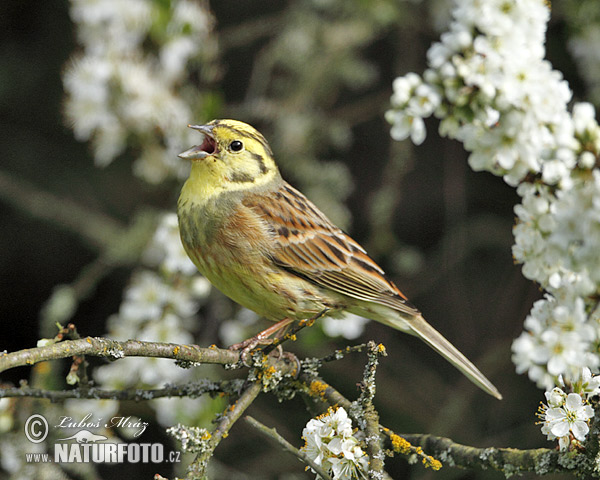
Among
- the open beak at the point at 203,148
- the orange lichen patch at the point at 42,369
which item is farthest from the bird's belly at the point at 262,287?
the orange lichen patch at the point at 42,369

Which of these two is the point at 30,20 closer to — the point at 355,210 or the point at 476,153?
the point at 355,210

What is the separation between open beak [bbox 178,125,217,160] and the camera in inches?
118

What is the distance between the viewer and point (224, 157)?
10.2 ft

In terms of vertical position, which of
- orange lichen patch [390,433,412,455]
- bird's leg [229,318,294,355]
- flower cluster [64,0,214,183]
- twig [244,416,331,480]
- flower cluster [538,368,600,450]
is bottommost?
twig [244,416,331,480]

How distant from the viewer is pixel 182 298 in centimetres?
325

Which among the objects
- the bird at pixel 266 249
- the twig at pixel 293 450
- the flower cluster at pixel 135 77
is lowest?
the twig at pixel 293 450

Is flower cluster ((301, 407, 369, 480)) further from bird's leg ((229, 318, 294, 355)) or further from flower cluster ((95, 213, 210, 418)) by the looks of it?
flower cluster ((95, 213, 210, 418))

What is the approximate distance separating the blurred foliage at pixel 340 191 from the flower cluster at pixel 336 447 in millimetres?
2158

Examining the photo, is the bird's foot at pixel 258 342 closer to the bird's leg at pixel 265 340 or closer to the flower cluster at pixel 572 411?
the bird's leg at pixel 265 340

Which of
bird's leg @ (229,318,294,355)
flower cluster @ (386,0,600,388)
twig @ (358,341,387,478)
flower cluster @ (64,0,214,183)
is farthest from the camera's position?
flower cluster @ (64,0,214,183)

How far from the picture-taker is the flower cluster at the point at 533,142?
146 cm

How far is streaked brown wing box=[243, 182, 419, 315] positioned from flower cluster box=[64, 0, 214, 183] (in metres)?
0.92

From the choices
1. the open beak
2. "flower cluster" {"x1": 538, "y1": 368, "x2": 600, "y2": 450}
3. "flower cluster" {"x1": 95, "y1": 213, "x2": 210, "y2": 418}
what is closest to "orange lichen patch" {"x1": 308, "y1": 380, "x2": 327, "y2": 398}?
"flower cluster" {"x1": 538, "y1": 368, "x2": 600, "y2": 450}

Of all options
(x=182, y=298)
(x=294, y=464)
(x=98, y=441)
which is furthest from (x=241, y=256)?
(x=294, y=464)
